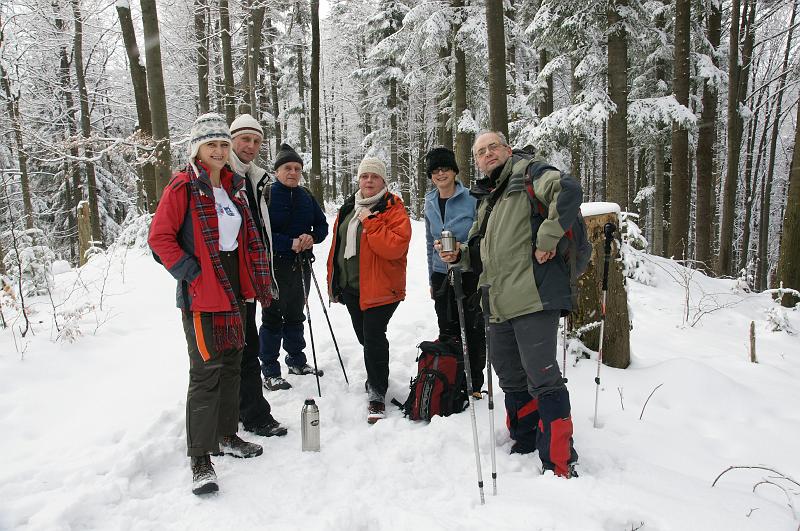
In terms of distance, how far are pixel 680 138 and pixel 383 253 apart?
961 centimetres

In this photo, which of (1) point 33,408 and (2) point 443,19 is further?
(2) point 443,19

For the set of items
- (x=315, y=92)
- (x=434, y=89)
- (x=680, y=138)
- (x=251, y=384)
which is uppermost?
(x=434, y=89)

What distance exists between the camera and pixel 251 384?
3744 millimetres

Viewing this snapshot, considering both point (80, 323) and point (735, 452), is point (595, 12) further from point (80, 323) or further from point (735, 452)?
point (80, 323)

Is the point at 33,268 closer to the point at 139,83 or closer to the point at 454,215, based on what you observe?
the point at 139,83

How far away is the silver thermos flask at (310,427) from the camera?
350 centimetres

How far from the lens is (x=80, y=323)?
573 centimetres

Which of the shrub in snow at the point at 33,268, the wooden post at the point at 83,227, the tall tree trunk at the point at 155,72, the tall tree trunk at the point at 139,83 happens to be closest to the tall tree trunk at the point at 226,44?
the tall tree trunk at the point at 139,83

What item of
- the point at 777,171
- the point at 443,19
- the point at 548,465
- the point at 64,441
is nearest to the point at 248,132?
the point at 64,441

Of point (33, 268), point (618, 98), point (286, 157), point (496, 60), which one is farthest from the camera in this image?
point (618, 98)

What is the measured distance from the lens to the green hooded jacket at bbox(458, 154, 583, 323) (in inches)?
113

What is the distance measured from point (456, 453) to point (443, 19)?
12045mm

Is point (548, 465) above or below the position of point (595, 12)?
below

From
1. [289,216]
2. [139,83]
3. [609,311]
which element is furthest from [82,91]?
[609,311]
